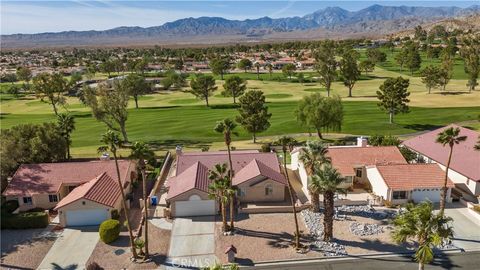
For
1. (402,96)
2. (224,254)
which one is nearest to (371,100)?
(402,96)

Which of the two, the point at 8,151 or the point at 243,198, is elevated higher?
the point at 8,151

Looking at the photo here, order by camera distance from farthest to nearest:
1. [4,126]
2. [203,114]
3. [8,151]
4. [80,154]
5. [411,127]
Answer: [203,114]
[4,126]
[411,127]
[80,154]
[8,151]

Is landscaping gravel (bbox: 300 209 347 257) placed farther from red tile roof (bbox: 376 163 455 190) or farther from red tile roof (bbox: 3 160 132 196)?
red tile roof (bbox: 3 160 132 196)

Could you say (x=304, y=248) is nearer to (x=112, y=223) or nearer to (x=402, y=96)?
(x=112, y=223)

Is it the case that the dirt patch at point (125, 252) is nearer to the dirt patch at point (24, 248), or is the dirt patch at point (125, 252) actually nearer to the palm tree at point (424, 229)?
the dirt patch at point (24, 248)

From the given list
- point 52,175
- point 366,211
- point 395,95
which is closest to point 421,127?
point 395,95

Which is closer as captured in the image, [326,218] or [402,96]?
[326,218]
